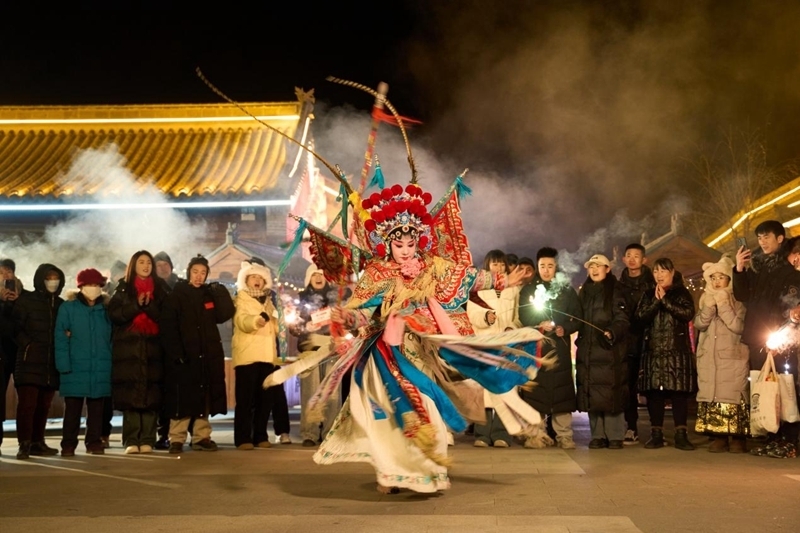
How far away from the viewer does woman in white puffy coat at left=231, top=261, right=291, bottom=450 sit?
9.82m

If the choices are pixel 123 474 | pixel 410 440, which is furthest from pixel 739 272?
pixel 123 474

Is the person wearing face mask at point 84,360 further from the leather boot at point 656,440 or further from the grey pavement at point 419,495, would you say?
the leather boot at point 656,440

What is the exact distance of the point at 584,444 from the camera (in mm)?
9773

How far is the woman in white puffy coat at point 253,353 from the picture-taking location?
32.2 feet

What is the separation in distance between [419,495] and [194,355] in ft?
12.3

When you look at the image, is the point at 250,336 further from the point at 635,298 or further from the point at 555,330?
the point at 635,298

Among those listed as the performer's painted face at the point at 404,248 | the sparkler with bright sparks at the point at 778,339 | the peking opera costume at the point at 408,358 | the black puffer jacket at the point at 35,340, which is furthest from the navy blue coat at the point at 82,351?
the sparkler with bright sparks at the point at 778,339

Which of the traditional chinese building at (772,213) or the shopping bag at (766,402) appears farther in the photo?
the traditional chinese building at (772,213)

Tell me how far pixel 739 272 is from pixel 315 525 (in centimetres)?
495

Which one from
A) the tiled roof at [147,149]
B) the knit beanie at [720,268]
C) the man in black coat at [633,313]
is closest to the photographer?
the knit beanie at [720,268]

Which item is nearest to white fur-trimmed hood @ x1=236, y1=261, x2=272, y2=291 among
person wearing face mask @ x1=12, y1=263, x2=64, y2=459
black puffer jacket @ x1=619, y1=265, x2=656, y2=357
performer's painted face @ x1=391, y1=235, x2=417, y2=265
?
person wearing face mask @ x1=12, y1=263, x2=64, y2=459

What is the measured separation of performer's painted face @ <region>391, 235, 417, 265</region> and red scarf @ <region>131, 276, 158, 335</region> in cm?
354

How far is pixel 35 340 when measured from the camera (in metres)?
9.54

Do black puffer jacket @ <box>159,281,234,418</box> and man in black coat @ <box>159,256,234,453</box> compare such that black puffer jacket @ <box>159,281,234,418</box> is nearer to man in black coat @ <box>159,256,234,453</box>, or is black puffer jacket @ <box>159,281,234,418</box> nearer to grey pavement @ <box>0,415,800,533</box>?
man in black coat @ <box>159,256,234,453</box>
